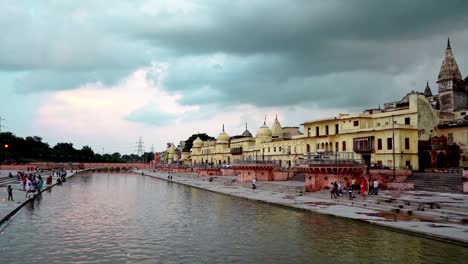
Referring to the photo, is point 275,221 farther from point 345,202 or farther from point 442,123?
point 442,123

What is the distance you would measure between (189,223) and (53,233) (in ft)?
23.6

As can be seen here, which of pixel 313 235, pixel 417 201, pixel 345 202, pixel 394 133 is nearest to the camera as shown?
pixel 313 235

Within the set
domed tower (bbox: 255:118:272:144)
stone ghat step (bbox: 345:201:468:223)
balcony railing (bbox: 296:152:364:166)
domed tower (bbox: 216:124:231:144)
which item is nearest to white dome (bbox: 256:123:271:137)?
domed tower (bbox: 255:118:272:144)

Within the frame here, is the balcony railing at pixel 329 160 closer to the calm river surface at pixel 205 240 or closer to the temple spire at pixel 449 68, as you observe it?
the calm river surface at pixel 205 240

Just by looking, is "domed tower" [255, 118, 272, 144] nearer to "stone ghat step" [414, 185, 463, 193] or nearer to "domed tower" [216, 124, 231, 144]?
"domed tower" [216, 124, 231, 144]

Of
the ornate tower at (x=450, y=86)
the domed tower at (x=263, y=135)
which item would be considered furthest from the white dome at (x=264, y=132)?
the ornate tower at (x=450, y=86)

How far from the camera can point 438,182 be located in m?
36.6

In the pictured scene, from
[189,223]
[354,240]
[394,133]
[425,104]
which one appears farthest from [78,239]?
[425,104]

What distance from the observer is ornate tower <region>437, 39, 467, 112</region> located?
64500 mm

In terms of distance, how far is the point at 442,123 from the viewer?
171 feet

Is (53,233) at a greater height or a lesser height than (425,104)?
lesser

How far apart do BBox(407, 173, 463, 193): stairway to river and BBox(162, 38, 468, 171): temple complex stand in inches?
132

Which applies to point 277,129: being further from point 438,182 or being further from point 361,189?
point 361,189

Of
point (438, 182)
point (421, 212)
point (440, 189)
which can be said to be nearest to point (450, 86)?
point (438, 182)
